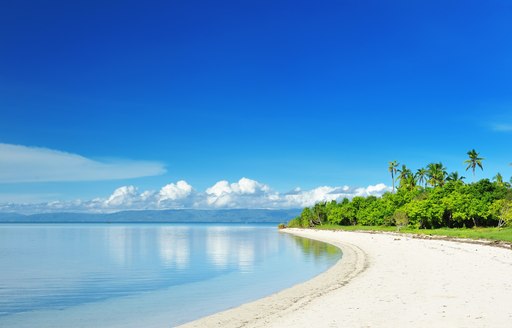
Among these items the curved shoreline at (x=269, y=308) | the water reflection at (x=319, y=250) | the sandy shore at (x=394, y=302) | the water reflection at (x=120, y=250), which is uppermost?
the sandy shore at (x=394, y=302)

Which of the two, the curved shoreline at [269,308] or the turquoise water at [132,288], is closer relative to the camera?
the curved shoreline at [269,308]

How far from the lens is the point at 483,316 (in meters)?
15.7

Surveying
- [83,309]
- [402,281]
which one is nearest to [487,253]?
[402,281]

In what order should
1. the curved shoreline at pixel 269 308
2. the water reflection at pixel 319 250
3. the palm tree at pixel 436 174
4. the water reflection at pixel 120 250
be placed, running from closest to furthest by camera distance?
the curved shoreline at pixel 269 308 → the water reflection at pixel 120 250 → the water reflection at pixel 319 250 → the palm tree at pixel 436 174

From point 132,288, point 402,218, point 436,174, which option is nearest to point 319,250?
point 132,288

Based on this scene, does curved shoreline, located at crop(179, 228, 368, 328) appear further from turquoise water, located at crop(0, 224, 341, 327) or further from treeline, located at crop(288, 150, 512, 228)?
treeline, located at crop(288, 150, 512, 228)

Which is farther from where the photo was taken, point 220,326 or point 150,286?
point 150,286

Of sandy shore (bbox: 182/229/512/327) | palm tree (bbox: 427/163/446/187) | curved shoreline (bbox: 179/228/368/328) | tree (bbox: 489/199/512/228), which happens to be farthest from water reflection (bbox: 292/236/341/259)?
palm tree (bbox: 427/163/446/187)

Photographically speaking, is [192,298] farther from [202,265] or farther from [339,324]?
[202,265]

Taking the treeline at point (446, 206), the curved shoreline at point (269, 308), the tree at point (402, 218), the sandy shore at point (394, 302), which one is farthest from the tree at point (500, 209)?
the curved shoreline at point (269, 308)

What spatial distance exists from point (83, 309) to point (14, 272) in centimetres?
2274

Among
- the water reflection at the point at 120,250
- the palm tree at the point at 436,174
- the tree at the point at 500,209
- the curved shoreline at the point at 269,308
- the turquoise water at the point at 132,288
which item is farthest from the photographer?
the palm tree at the point at 436,174

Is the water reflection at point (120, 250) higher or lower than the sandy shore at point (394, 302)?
lower

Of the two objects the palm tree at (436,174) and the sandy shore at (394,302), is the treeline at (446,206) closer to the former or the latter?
the palm tree at (436,174)
